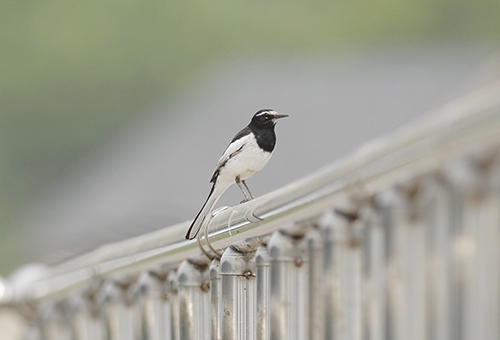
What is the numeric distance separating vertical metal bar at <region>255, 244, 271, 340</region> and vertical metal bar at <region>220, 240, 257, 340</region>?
0.39 feet

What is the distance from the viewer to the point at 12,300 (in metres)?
4.08

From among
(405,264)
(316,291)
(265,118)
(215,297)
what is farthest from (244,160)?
(405,264)

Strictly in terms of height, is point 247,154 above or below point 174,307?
above

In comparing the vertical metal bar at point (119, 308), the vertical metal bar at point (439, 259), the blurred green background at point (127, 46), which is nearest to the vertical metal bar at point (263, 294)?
the vertical metal bar at point (439, 259)

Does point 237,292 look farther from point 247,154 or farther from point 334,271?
point 247,154

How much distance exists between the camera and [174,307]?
2.29 meters

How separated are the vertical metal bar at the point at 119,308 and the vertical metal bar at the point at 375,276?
158 centimetres

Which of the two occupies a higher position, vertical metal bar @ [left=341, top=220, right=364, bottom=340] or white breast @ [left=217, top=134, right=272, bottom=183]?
white breast @ [left=217, top=134, right=272, bottom=183]

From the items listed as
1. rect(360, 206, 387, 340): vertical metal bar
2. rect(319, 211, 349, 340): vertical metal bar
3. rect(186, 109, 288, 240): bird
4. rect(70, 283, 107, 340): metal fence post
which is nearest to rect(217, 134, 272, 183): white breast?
rect(186, 109, 288, 240): bird

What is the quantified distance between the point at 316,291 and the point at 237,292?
0.46 m

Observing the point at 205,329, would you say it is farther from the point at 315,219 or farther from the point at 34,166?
the point at 34,166

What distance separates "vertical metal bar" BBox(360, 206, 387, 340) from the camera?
1.22 m

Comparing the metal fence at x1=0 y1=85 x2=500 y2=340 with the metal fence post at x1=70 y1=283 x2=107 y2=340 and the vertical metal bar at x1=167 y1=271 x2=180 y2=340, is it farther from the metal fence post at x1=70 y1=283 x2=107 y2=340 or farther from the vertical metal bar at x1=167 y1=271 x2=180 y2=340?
the metal fence post at x1=70 y1=283 x2=107 y2=340

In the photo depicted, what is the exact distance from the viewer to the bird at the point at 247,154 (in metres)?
2.38
